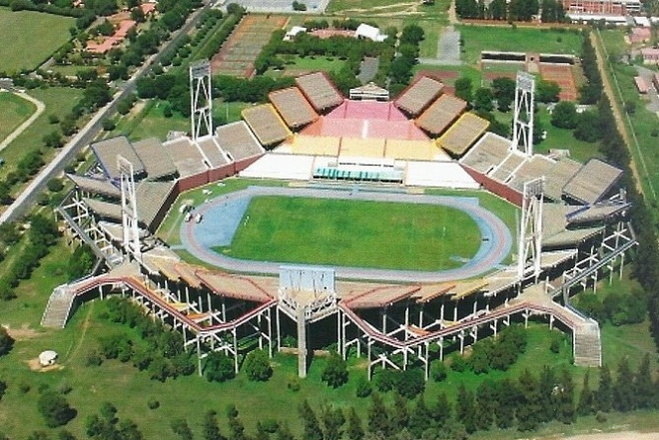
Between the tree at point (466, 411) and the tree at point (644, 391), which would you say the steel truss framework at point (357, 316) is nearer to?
the tree at point (466, 411)

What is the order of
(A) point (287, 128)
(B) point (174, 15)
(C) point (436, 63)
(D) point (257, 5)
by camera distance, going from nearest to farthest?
(A) point (287, 128)
(C) point (436, 63)
(B) point (174, 15)
(D) point (257, 5)

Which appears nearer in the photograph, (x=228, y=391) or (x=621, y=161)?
(x=228, y=391)

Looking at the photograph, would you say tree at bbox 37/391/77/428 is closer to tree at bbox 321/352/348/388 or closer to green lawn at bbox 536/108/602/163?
tree at bbox 321/352/348/388

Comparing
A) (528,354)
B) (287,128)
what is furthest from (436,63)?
(528,354)

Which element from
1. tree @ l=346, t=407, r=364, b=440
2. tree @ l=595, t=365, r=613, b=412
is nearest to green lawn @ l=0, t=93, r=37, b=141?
tree @ l=346, t=407, r=364, b=440

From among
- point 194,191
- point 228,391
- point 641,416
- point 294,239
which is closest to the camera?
point 641,416

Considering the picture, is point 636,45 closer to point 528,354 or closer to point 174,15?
point 174,15
